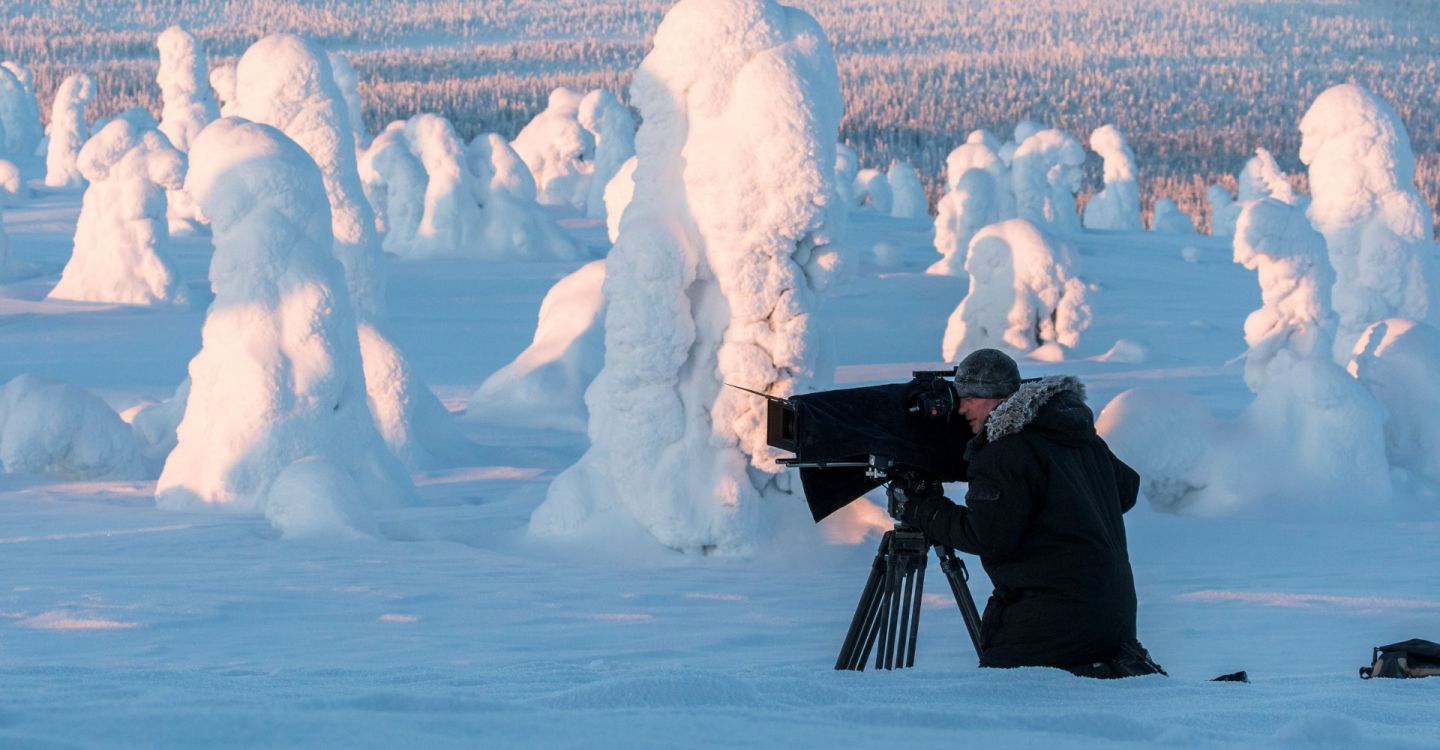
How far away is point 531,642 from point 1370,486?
694 centimetres

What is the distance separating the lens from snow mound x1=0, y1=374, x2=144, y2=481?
11195mm

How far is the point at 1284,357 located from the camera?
13.2 meters

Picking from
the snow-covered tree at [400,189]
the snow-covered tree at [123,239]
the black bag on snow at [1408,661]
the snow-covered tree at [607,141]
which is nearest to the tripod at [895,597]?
the black bag on snow at [1408,661]

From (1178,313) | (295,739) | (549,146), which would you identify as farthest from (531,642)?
(549,146)

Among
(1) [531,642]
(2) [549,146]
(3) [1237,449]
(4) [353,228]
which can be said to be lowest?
(1) [531,642]

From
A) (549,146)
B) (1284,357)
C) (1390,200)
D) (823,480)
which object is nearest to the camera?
(823,480)

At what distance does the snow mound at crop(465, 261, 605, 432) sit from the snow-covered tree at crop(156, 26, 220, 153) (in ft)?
75.7

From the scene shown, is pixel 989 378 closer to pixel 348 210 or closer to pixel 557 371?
pixel 348 210

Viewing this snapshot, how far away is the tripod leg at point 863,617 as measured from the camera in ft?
16.6

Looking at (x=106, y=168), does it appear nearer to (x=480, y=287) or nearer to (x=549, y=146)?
(x=480, y=287)

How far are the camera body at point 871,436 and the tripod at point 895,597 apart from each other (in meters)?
0.19

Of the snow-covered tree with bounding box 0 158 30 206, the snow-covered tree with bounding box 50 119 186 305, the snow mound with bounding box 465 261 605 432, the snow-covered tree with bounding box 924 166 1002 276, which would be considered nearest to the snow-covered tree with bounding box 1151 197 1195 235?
the snow-covered tree with bounding box 924 166 1002 276

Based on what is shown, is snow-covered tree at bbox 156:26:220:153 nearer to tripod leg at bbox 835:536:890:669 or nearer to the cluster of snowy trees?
the cluster of snowy trees

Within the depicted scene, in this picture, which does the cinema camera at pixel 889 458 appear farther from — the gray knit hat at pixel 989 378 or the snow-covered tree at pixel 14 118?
the snow-covered tree at pixel 14 118
